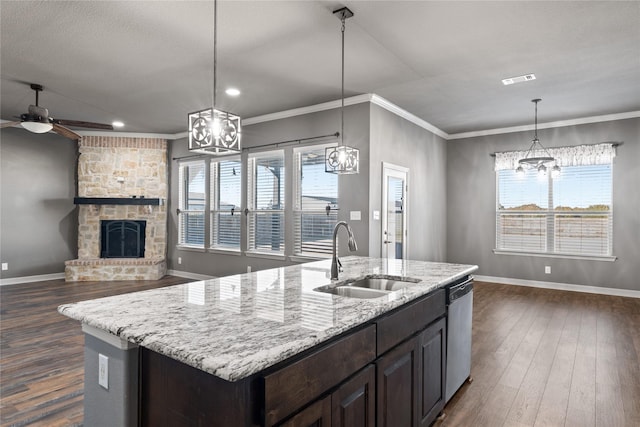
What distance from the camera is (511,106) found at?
537cm

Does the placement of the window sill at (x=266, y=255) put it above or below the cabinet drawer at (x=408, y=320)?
below

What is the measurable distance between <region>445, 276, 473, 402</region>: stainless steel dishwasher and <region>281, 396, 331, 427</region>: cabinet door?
1.34m

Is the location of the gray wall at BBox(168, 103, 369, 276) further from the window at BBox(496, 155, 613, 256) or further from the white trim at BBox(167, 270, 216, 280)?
the window at BBox(496, 155, 613, 256)

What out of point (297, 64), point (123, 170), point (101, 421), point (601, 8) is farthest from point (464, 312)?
point (123, 170)

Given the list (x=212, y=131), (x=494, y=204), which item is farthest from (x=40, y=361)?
(x=494, y=204)

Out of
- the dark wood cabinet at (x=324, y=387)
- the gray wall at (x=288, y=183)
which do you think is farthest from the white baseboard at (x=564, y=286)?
the dark wood cabinet at (x=324, y=387)

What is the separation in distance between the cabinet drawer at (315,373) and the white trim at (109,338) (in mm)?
598

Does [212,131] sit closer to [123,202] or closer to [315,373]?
[315,373]

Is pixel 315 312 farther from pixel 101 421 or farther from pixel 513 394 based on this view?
pixel 513 394

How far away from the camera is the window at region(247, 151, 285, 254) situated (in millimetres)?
5883

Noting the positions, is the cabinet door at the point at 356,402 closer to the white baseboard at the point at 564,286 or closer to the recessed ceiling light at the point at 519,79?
the recessed ceiling light at the point at 519,79

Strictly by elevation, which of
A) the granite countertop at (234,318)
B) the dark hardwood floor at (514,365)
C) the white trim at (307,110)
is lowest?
the dark hardwood floor at (514,365)

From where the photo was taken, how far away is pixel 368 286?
8.35ft

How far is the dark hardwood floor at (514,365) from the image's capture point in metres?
2.40
